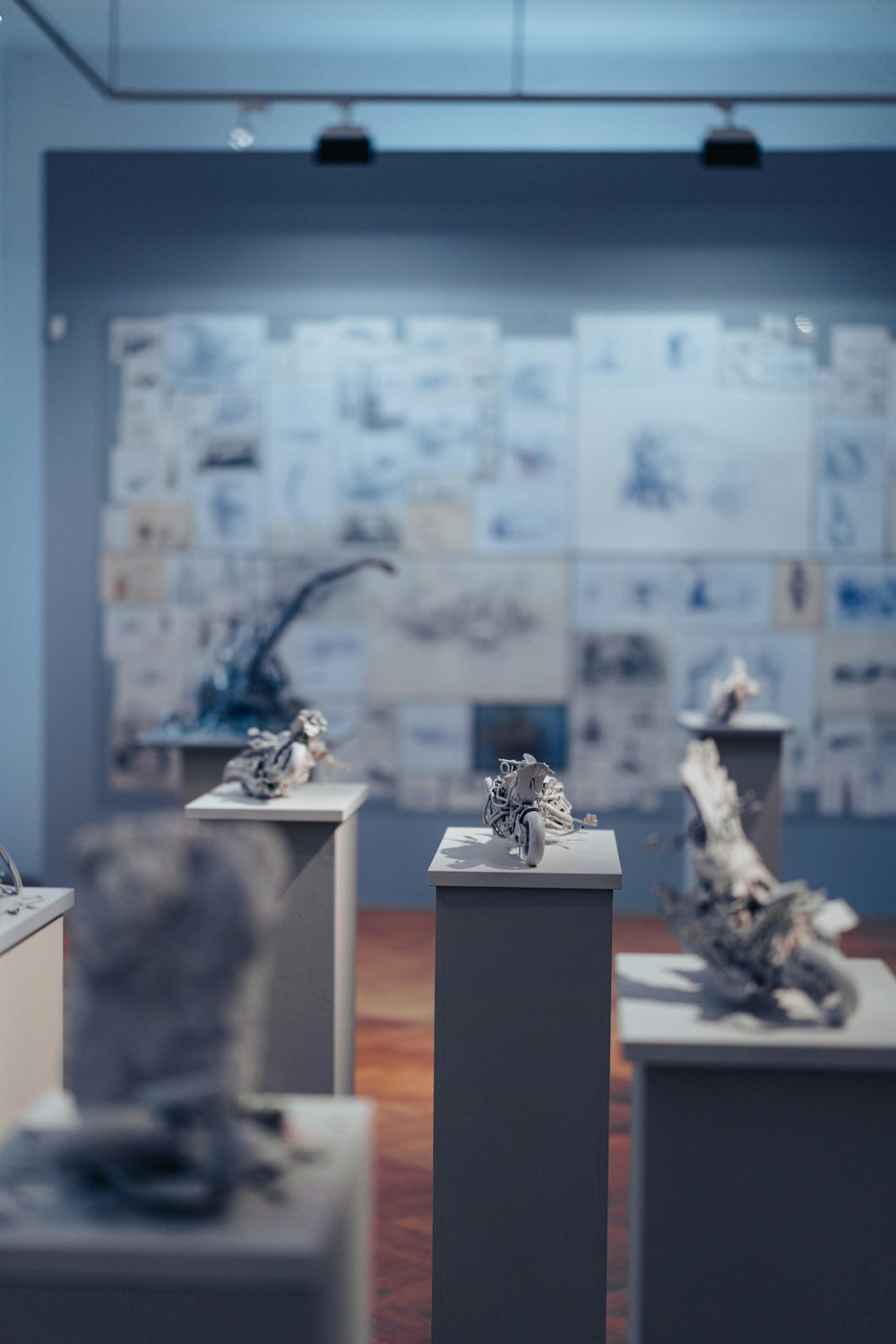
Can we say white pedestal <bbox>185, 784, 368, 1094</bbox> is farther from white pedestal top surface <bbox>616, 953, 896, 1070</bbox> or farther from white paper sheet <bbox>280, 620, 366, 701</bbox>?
white paper sheet <bbox>280, 620, 366, 701</bbox>

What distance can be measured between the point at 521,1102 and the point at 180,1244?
1.57 metres

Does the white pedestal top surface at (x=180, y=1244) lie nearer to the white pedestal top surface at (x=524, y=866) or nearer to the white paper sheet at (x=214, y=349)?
the white pedestal top surface at (x=524, y=866)

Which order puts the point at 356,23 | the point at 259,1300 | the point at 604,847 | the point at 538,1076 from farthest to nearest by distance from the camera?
the point at 356,23, the point at 604,847, the point at 538,1076, the point at 259,1300

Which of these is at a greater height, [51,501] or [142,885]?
[51,501]

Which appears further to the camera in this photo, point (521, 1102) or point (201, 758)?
point (201, 758)

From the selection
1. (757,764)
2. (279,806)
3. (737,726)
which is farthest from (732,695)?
(279,806)

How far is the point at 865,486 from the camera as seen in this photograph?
7824mm

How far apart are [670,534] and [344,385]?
2.08 meters

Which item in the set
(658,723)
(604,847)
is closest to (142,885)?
(604,847)

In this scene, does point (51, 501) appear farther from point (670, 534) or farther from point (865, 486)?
point (865, 486)

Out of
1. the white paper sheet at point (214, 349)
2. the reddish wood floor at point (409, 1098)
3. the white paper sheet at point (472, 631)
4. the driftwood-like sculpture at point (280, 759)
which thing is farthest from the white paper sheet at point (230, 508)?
the driftwood-like sculpture at point (280, 759)

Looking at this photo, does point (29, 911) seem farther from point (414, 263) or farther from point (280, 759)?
point (414, 263)

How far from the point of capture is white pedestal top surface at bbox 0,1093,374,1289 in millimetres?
1610

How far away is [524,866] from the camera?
10.4ft
